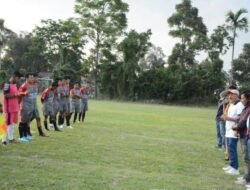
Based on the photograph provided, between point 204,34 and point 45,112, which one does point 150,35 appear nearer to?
point 204,34

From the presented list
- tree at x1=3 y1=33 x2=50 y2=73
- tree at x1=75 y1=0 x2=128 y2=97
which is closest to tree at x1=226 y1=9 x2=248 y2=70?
tree at x1=75 y1=0 x2=128 y2=97

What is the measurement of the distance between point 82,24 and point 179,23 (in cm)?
1240

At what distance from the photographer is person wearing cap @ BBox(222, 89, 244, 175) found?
905cm

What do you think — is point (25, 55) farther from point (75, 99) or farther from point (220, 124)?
point (220, 124)

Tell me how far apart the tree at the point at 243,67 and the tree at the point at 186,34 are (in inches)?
196

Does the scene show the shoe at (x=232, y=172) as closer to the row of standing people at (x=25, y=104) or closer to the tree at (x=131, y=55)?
the row of standing people at (x=25, y=104)

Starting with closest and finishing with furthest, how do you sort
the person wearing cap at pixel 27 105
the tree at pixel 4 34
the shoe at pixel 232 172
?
the shoe at pixel 232 172
the person wearing cap at pixel 27 105
the tree at pixel 4 34

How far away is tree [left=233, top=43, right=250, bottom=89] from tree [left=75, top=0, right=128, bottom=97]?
1550cm

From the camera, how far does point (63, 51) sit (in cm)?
6706

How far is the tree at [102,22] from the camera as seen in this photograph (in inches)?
2324

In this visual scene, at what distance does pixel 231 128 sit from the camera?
9.12 m

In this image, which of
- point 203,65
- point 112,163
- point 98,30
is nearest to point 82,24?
point 98,30

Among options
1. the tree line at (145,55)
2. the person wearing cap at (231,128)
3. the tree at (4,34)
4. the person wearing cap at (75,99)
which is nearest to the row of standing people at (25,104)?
the person wearing cap at (75,99)

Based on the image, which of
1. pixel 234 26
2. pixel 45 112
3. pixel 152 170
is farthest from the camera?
pixel 234 26
